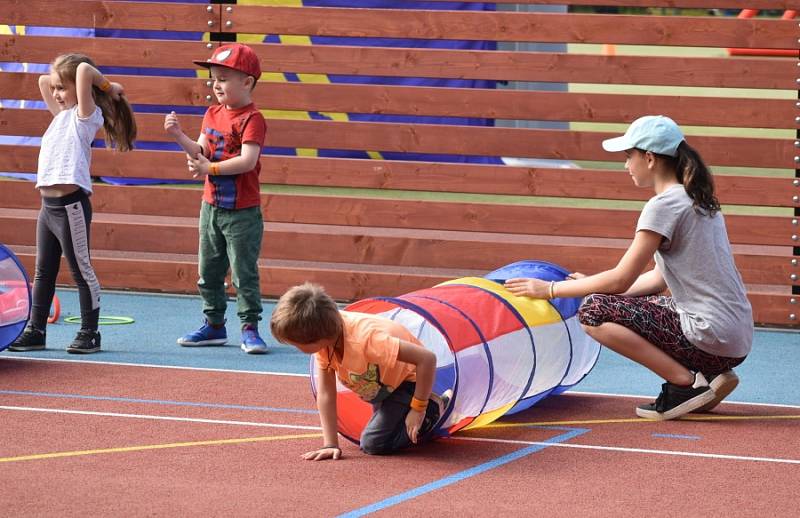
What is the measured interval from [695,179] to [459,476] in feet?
5.52

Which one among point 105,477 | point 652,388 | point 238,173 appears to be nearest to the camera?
point 105,477

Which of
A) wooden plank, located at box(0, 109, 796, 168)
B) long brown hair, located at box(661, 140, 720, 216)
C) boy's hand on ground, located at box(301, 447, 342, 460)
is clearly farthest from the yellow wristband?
wooden plank, located at box(0, 109, 796, 168)

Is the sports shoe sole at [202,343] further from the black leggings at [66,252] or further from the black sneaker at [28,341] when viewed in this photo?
the black sneaker at [28,341]

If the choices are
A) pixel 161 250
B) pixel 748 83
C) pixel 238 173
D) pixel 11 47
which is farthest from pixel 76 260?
pixel 748 83

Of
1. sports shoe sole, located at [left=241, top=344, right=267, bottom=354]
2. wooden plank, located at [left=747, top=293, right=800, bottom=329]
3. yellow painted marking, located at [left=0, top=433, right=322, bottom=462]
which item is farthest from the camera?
wooden plank, located at [left=747, top=293, right=800, bottom=329]

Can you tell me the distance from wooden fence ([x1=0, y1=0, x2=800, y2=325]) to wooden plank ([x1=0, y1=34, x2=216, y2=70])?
0.04ft

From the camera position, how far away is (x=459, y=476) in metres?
4.35

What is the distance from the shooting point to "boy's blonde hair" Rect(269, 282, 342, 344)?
13.9 ft

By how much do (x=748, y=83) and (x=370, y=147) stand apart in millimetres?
2516

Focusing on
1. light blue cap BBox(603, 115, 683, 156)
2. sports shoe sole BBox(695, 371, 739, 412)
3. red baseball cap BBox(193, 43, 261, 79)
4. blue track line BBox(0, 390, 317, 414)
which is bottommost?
blue track line BBox(0, 390, 317, 414)

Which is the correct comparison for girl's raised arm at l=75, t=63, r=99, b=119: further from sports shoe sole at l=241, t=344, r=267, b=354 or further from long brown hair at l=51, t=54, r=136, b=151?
sports shoe sole at l=241, t=344, r=267, b=354

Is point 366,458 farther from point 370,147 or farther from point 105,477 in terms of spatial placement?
point 370,147

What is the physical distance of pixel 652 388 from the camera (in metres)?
6.09

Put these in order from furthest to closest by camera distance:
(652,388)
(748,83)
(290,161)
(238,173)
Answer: (290,161)
(748,83)
(238,173)
(652,388)
